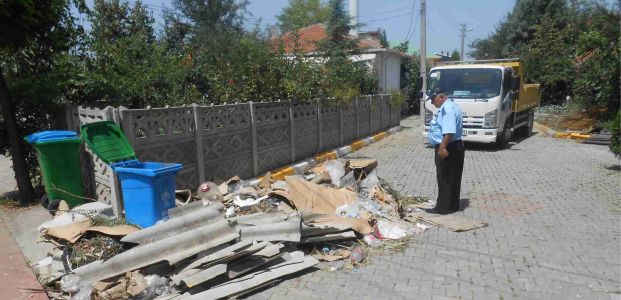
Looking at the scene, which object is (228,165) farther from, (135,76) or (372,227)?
(372,227)

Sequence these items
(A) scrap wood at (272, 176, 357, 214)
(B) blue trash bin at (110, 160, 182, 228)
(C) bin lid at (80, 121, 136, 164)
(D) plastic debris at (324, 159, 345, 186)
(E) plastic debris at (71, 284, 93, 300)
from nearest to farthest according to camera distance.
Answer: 1. (E) plastic debris at (71, 284, 93, 300)
2. (B) blue trash bin at (110, 160, 182, 228)
3. (C) bin lid at (80, 121, 136, 164)
4. (A) scrap wood at (272, 176, 357, 214)
5. (D) plastic debris at (324, 159, 345, 186)

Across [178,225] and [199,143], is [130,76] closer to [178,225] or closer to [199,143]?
[199,143]

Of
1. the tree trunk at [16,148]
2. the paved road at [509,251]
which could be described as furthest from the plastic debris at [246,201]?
the tree trunk at [16,148]

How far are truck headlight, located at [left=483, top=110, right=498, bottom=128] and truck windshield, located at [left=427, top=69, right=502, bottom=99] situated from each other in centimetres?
50

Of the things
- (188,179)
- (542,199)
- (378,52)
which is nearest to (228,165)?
(188,179)

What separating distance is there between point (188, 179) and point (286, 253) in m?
2.85

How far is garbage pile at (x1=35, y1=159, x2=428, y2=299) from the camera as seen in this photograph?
13.8 feet

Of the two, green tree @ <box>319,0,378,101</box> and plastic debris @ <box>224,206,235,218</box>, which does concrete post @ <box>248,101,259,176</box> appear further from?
green tree @ <box>319,0,378,101</box>

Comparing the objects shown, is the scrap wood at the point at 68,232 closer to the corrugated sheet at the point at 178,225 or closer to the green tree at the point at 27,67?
the corrugated sheet at the point at 178,225

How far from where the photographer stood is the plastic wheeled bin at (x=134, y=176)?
5.26 meters

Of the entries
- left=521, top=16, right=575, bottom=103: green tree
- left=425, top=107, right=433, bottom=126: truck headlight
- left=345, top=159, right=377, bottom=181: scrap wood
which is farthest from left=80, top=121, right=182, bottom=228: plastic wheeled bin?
left=521, top=16, right=575, bottom=103: green tree

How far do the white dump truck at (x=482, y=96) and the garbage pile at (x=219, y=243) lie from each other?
7.31 metres

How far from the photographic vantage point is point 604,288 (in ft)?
14.3

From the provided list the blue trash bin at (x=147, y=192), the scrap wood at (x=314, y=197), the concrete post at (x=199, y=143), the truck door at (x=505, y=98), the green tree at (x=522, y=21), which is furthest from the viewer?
the green tree at (x=522, y=21)
